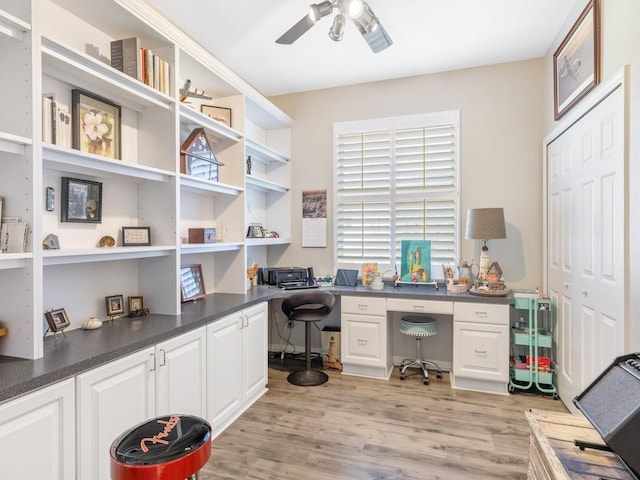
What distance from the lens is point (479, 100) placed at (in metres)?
3.59

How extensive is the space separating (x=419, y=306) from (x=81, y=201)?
2729mm

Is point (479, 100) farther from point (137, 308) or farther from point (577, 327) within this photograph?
point (137, 308)

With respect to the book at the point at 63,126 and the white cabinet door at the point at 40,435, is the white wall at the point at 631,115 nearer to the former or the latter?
the white cabinet door at the point at 40,435

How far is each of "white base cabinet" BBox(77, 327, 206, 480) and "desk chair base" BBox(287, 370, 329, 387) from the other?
1.18 m

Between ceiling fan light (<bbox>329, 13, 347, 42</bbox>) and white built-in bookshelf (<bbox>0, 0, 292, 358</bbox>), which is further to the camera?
ceiling fan light (<bbox>329, 13, 347, 42</bbox>)

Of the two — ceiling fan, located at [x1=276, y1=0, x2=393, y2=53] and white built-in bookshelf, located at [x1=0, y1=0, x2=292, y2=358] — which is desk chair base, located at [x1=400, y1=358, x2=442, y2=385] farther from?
ceiling fan, located at [x1=276, y1=0, x2=393, y2=53]

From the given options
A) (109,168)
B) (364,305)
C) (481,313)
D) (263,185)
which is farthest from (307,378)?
(109,168)

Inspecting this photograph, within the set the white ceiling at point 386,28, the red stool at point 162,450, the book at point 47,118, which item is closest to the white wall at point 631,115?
the white ceiling at point 386,28

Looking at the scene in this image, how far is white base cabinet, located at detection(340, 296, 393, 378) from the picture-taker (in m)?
3.40

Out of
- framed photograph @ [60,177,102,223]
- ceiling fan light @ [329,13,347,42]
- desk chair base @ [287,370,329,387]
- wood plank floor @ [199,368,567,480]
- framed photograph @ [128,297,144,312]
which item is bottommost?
wood plank floor @ [199,368,567,480]

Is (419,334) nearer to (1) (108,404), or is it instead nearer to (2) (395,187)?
(2) (395,187)

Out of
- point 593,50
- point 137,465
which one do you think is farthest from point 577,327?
point 137,465

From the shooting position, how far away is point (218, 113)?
3180 millimetres

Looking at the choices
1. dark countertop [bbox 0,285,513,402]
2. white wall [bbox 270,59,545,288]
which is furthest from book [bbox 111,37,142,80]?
white wall [bbox 270,59,545,288]
